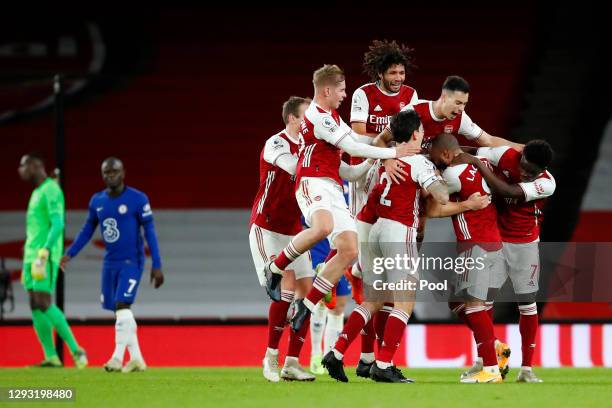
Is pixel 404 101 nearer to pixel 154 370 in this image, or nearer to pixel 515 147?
pixel 515 147

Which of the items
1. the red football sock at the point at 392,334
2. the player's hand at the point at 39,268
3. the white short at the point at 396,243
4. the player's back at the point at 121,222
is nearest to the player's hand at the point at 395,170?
the white short at the point at 396,243

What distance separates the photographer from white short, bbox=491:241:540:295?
855 centimetres

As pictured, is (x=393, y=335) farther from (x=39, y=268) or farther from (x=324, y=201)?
(x=39, y=268)

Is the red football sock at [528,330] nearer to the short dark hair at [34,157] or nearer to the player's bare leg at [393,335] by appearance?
the player's bare leg at [393,335]

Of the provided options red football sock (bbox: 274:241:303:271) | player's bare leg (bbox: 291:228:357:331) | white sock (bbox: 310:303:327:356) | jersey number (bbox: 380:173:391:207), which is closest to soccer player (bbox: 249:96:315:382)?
red football sock (bbox: 274:241:303:271)

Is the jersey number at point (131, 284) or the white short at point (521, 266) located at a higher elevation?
the white short at point (521, 266)

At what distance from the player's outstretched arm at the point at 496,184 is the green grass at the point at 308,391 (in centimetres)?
122

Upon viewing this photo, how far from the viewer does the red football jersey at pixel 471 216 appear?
8.18 meters

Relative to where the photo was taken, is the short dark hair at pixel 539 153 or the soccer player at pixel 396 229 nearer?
the soccer player at pixel 396 229

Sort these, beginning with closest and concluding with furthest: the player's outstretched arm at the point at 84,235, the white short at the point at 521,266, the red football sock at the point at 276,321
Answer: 1. the red football sock at the point at 276,321
2. the white short at the point at 521,266
3. the player's outstretched arm at the point at 84,235

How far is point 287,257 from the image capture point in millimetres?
8000

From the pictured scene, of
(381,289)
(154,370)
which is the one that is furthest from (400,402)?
(154,370)

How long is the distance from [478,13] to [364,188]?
30.1 ft

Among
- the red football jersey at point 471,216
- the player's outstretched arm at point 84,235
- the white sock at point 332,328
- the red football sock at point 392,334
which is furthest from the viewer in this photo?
the player's outstretched arm at point 84,235
